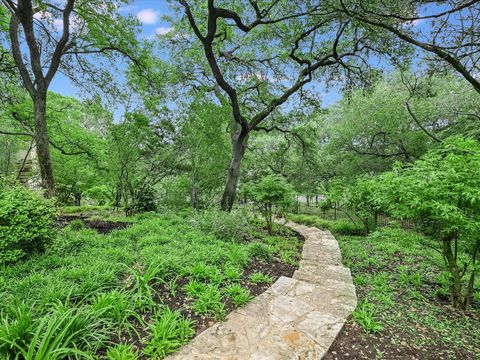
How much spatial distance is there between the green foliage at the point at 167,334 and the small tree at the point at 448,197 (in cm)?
264

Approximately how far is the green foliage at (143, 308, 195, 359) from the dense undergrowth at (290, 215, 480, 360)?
124 centimetres

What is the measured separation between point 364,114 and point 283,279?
855 cm

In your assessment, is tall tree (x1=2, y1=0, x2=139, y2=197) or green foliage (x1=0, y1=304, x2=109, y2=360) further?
tall tree (x1=2, y1=0, x2=139, y2=197)

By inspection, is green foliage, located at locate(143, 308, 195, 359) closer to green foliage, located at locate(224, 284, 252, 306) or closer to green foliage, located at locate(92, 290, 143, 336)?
green foliage, located at locate(92, 290, 143, 336)

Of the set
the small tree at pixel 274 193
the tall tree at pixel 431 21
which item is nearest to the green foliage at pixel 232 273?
the small tree at pixel 274 193

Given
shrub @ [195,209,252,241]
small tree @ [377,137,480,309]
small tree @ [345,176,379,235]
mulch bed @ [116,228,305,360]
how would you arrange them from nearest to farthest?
mulch bed @ [116,228,305,360] < small tree @ [377,137,480,309] < shrub @ [195,209,252,241] < small tree @ [345,176,379,235]

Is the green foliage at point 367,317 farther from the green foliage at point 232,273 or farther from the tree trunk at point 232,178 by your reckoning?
the tree trunk at point 232,178

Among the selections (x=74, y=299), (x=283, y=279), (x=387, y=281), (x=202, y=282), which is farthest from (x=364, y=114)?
(x=74, y=299)

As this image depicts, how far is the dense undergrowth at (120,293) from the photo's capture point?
1.65 m

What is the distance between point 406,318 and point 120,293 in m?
3.02

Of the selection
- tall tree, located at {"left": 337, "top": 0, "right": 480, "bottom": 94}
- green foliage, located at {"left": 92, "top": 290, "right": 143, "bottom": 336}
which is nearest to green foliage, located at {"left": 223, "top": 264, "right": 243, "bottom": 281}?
green foliage, located at {"left": 92, "top": 290, "right": 143, "bottom": 336}

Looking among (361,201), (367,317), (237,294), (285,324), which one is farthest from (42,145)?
(361,201)

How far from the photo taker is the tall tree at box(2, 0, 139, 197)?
523cm

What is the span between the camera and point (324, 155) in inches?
449
